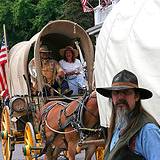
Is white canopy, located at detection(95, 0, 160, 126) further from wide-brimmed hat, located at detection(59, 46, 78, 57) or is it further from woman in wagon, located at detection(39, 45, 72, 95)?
wide-brimmed hat, located at detection(59, 46, 78, 57)

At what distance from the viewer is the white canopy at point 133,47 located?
4000 mm

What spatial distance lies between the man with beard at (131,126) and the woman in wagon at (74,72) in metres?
6.41

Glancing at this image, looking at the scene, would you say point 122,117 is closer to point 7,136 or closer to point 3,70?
point 7,136

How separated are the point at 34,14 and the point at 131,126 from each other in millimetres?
32296

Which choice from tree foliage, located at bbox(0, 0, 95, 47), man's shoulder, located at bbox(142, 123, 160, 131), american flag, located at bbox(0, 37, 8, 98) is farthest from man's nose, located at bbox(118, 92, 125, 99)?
tree foliage, located at bbox(0, 0, 95, 47)

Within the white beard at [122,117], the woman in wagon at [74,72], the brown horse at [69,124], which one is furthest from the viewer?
the woman in wagon at [74,72]

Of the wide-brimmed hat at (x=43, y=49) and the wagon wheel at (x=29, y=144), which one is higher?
the wide-brimmed hat at (x=43, y=49)

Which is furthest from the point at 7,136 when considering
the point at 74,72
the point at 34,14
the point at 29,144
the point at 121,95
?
the point at 34,14

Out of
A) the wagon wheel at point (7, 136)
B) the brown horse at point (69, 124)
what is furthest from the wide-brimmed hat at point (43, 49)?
the wagon wheel at point (7, 136)

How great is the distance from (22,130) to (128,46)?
6.16 m

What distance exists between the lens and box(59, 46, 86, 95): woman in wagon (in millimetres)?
9805

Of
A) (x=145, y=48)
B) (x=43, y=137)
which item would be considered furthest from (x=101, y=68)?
(x=43, y=137)

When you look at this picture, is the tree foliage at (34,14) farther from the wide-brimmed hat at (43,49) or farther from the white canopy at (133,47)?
the white canopy at (133,47)

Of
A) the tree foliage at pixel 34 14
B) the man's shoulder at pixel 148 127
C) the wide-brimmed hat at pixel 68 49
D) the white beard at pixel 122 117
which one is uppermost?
the tree foliage at pixel 34 14
